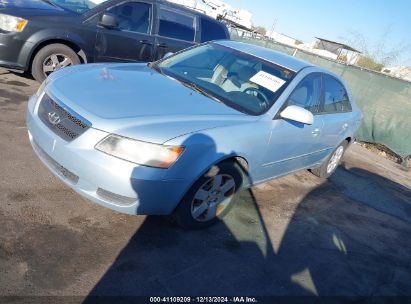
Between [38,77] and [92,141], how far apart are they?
3.91 meters

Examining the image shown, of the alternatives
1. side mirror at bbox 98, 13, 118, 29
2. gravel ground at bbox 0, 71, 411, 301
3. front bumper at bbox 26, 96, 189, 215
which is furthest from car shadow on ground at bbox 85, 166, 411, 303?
side mirror at bbox 98, 13, 118, 29

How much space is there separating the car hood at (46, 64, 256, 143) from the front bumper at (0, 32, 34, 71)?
244 centimetres

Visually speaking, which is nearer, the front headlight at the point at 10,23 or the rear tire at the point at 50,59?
the front headlight at the point at 10,23

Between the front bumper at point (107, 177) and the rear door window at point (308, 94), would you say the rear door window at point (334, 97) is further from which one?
the front bumper at point (107, 177)

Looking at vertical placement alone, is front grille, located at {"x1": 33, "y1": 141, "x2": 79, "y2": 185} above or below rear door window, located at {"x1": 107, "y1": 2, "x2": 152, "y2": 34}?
below

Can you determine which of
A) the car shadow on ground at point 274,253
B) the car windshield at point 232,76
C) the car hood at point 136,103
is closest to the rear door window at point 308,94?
the car windshield at point 232,76

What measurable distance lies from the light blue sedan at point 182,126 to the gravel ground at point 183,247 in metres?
0.33

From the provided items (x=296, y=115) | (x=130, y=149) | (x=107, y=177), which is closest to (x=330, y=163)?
(x=296, y=115)

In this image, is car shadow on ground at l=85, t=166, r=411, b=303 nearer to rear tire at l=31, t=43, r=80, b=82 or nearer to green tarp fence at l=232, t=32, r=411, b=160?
rear tire at l=31, t=43, r=80, b=82

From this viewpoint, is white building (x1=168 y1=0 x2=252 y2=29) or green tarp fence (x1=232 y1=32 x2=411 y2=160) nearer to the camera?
green tarp fence (x1=232 y1=32 x2=411 y2=160)

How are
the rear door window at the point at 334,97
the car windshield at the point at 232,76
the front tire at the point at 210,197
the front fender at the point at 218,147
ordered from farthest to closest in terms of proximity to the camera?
1. the rear door window at the point at 334,97
2. the car windshield at the point at 232,76
3. the front tire at the point at 210,197
4. the front fender at the point at 218,147

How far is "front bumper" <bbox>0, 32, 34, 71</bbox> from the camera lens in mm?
5707

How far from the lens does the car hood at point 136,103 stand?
9.63ft

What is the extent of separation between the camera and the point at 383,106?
9.80m
